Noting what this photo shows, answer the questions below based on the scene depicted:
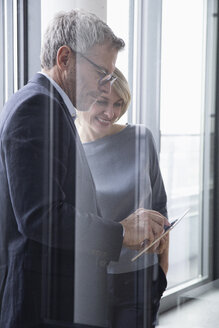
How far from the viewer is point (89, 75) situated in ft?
3.61

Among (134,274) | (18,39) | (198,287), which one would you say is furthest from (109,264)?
(18,39)

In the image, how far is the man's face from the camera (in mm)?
1078

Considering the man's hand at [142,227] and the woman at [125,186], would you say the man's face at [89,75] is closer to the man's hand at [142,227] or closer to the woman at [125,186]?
the woman at [125,186]

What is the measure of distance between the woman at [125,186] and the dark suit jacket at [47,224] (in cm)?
3

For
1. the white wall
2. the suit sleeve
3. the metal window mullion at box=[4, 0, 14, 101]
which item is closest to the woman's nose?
the suit sleeve

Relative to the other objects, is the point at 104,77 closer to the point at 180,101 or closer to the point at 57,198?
the point at 180,101

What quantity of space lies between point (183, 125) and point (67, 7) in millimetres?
451

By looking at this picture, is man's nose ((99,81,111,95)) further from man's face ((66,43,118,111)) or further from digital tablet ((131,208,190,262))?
digital tablet ((131,208,190,262))

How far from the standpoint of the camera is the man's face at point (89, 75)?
1078 mm

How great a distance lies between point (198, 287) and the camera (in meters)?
0.96

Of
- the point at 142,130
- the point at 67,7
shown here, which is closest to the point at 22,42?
the point at 67,7

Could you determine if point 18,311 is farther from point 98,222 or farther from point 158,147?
point 158,147

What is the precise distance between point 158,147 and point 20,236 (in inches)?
16.7

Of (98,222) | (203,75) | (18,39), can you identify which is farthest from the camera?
(18,39)
